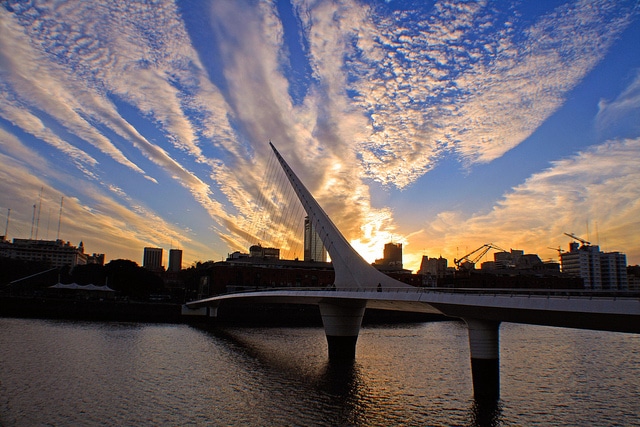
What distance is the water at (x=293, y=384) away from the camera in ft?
69.7

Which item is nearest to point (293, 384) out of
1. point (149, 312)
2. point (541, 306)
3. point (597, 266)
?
point (541, 306)

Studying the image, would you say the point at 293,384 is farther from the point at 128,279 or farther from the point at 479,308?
the point at 128,279

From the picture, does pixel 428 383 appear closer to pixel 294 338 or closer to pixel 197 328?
pixel 294 338

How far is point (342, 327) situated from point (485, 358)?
16677mm

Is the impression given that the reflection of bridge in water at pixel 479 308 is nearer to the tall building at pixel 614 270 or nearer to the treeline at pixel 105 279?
the treeline at pixel 105 279

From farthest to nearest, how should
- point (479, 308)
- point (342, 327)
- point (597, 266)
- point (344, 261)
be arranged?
point (597, 266) < point (344, 261) < point (342, 327) < point (479, 308)

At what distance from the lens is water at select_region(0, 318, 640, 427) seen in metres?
21.2

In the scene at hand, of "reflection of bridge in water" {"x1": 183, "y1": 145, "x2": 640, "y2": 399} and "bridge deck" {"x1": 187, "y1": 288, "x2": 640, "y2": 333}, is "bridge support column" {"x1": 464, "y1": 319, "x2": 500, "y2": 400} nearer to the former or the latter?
"reflection of bridge in water" {"x1": 183, "y1": 145, "x2": 640, "y2": 399}

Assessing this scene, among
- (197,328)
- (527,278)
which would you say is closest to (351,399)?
(197,328)

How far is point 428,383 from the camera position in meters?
28.4

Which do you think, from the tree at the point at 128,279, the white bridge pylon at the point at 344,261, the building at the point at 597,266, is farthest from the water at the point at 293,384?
the building at the point at 597,266

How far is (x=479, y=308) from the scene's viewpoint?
76.4 feet

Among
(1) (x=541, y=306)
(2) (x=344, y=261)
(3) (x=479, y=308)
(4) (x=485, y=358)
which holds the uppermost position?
(2) (x=344, y=261)

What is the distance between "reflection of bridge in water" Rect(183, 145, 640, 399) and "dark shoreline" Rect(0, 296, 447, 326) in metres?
34.9
